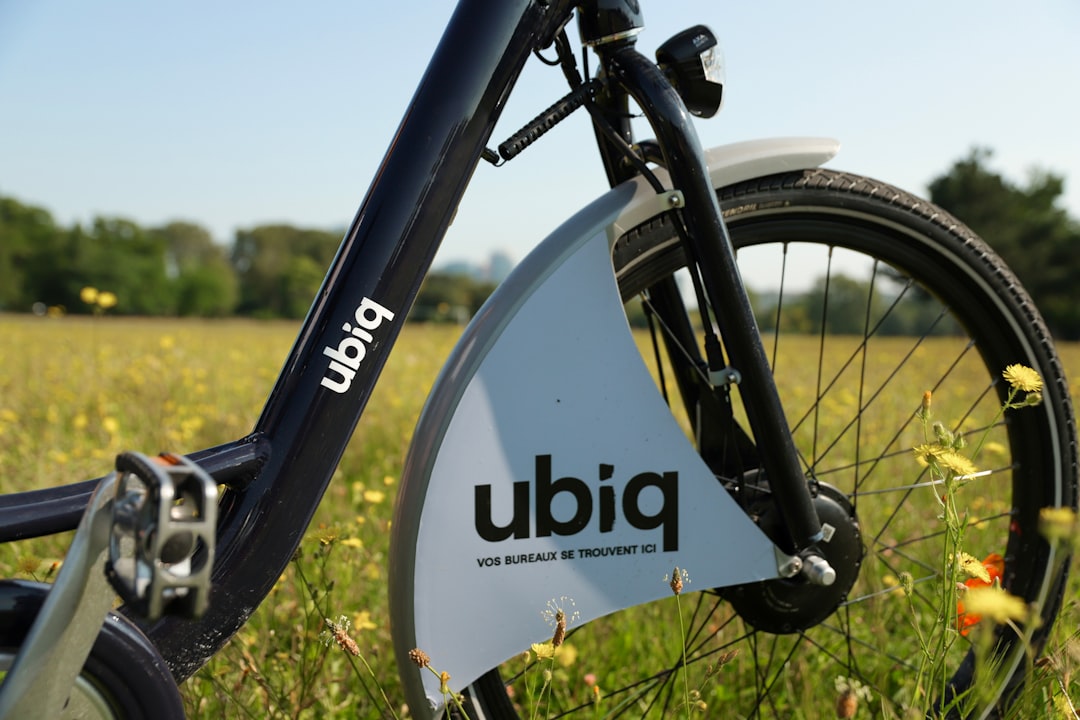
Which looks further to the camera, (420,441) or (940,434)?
(420,441)

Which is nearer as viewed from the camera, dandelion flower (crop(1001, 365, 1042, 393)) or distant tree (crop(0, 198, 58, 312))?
dandelion flower (crop(1001, 365, 1042, 393))

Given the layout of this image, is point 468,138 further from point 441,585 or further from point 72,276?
point 72,276

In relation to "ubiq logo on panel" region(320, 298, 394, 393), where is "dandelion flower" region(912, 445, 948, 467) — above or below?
below

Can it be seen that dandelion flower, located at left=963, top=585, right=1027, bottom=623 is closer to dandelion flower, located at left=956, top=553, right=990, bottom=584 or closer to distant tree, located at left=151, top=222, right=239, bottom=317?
dandelion flower, located at left=956, top=553, right=990, bottom=584

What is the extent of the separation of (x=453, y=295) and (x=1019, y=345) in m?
42.1

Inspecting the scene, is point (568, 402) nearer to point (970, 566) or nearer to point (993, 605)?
point (970, 566)

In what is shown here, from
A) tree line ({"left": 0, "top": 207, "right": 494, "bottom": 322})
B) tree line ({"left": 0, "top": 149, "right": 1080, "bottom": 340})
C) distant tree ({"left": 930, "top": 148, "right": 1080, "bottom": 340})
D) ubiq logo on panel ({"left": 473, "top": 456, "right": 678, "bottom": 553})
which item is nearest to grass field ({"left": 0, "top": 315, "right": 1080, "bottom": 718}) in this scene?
ubiq logo on panel ({"left": 473, "top": 456, "right": 678, "bottom": 553})

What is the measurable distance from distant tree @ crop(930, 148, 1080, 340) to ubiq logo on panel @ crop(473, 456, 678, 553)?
144ft

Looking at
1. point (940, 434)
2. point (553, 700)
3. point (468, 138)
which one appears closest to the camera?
point (940, 434)

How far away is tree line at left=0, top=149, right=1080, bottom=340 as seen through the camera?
41.6 m

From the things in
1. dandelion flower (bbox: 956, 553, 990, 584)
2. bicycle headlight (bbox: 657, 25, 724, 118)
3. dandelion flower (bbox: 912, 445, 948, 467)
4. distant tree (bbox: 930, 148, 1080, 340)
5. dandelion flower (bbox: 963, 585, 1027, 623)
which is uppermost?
distant tree (bbox: 930, 148, 1080, 340)

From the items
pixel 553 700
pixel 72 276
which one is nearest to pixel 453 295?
pixel 72 276

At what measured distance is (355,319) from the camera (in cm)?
113

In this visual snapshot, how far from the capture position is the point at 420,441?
1185 millimetres
